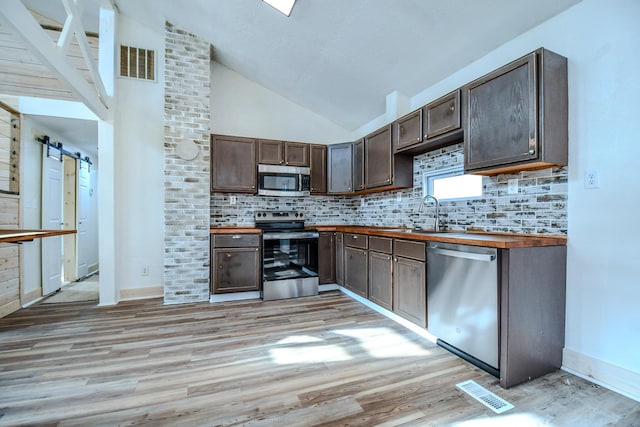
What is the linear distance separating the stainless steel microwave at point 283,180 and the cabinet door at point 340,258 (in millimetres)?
889

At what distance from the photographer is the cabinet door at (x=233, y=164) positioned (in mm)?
3879

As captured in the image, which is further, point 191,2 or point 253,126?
point 253,126

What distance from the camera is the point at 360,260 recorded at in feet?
11.3

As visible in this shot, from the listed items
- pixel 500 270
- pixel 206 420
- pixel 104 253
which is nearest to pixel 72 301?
pixel 104 253

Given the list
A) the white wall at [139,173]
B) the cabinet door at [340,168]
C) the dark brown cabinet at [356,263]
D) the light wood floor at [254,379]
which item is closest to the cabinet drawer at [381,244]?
the dark brown cabinet at [356,263]

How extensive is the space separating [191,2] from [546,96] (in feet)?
11.9

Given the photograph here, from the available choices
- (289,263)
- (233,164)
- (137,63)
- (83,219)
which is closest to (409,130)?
(289,263)

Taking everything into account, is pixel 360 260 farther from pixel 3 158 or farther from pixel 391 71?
pixel 3 158

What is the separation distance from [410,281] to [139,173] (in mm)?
3756

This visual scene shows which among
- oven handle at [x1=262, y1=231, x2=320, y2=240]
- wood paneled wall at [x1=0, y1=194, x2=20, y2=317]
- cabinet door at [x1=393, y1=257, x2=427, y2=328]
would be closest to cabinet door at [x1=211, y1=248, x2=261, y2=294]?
oven handle at [x1=262, y1=231, x2=320, y2=240]

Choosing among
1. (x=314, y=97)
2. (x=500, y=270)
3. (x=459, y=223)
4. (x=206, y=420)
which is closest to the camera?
(x=206, y=420)

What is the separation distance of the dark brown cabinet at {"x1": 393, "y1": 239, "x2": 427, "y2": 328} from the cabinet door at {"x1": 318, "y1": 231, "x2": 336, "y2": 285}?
1344mm

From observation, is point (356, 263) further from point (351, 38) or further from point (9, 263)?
point (9, 263)

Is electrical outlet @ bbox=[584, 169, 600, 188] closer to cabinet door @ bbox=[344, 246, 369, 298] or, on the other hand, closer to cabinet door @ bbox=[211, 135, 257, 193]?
cabinet door @ bbox=[344, 246, 369, 298]
